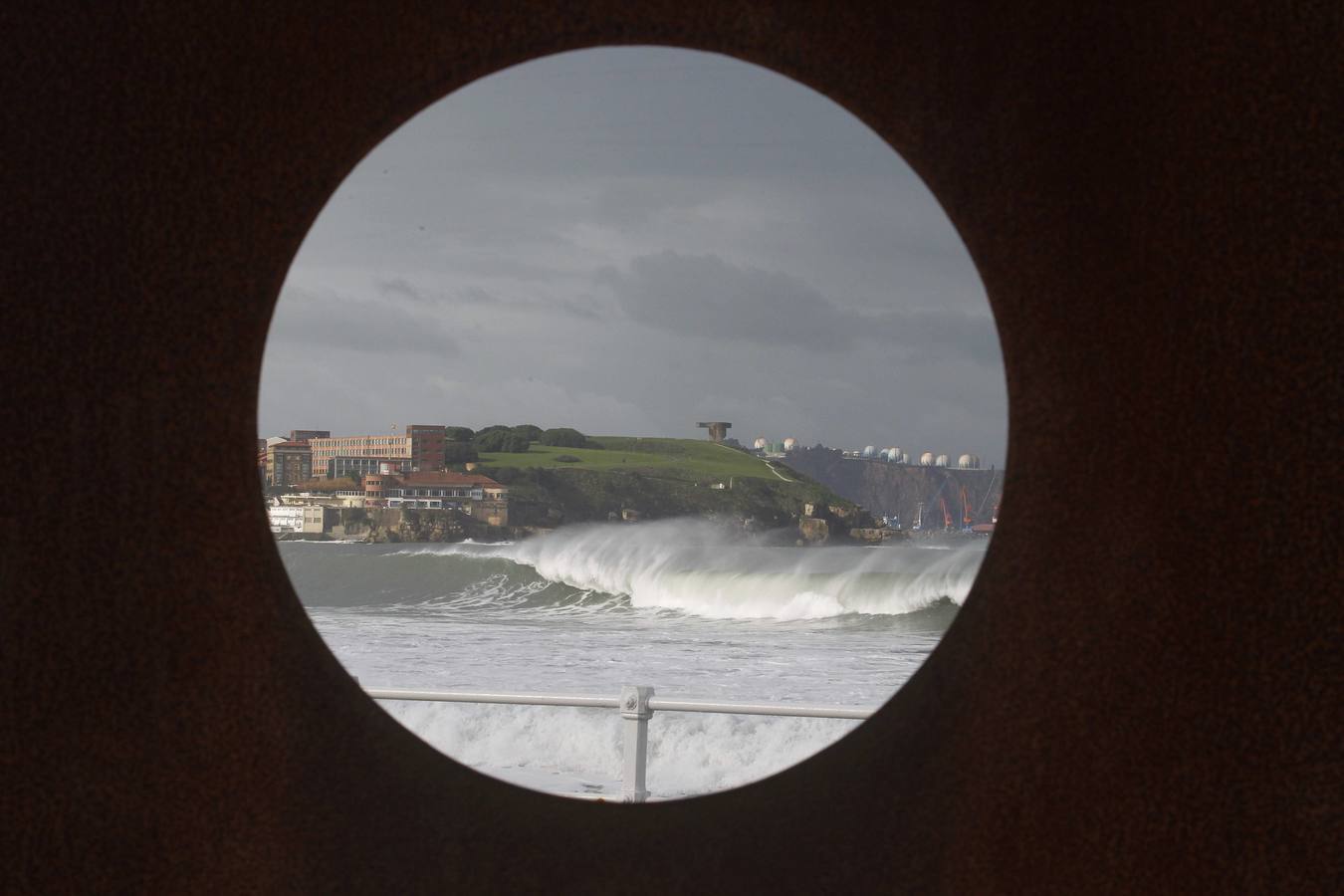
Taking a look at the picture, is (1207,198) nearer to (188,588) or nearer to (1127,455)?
(1127,455)

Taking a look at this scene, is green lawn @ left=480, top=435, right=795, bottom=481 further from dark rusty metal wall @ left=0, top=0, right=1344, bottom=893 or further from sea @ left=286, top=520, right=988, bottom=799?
dark rusty metal wall @ left=0, top=0, right=1344, bottom=893

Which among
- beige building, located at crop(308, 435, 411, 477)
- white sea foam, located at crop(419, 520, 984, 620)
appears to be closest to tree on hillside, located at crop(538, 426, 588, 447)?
white sea foam, located at crop(419, 520, 984, 620)

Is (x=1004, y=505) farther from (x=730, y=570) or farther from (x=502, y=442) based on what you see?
(x=502, y=442)

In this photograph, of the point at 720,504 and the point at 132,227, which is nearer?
the point at 132,227

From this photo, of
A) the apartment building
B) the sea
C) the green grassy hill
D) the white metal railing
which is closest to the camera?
the white metal railing

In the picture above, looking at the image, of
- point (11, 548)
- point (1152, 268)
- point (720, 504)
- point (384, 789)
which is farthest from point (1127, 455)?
point (720, 504)

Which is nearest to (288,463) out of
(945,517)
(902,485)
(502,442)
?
(502,442)

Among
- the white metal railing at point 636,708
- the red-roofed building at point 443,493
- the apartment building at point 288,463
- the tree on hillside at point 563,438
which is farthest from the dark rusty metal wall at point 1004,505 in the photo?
the apartment building at point 288,463
